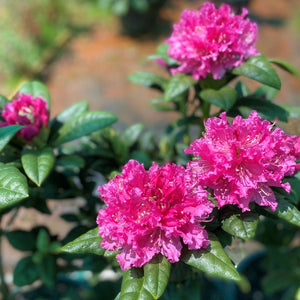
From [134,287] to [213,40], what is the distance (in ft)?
2.41

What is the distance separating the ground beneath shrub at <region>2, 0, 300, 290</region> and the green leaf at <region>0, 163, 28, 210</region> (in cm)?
259

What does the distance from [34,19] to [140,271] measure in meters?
4.05

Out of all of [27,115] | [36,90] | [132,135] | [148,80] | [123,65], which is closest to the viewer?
[27,115]

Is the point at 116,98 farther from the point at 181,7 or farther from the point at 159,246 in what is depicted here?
the point at 159,246

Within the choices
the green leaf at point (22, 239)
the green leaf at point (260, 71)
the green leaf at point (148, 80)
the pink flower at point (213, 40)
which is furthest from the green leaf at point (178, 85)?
the green leaf at point (22, 239)

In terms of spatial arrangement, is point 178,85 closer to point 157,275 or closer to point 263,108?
point 263,108

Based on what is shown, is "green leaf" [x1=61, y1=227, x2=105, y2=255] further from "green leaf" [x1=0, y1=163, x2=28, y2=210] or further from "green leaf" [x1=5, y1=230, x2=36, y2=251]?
"green leaf" [x1=5, y1=230, x2=36, y2=251]

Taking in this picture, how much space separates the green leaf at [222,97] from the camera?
1.36 meters

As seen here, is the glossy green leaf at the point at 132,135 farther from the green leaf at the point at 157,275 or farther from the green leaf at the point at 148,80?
the green leaf at the point at 157,275

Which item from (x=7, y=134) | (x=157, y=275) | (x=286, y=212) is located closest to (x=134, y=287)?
(x=157, y=275)

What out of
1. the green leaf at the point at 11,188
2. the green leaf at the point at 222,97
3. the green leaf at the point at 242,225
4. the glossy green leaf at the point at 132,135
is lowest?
the glossy green leaf at the point at 132,135

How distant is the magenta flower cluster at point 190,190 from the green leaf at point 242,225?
0.15 feet

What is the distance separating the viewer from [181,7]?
18.4 feet

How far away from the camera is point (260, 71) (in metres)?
1.31
